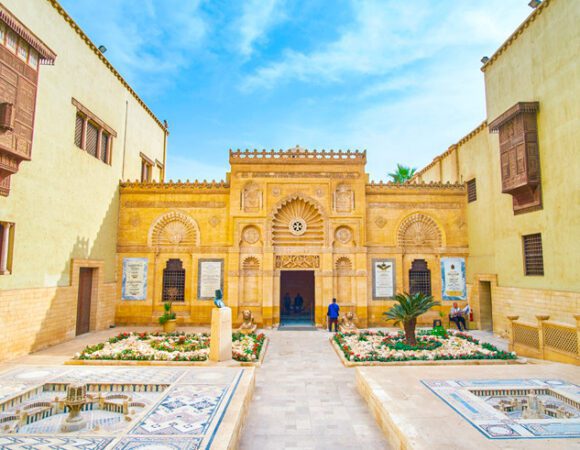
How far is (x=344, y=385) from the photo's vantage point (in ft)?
29.6

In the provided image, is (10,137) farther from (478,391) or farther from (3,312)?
(478,391)

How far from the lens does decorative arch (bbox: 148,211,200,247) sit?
58.4 feet

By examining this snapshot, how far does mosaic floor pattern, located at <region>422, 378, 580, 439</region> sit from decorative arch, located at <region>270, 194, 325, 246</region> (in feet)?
34.0

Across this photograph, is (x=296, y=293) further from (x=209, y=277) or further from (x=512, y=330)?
(x=512, y=330)

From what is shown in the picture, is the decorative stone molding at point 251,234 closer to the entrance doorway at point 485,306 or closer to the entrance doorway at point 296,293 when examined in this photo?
the entrance doorway at point 296,293

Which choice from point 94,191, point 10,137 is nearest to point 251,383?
point 10,137

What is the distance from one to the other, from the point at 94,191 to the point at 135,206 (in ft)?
8.33

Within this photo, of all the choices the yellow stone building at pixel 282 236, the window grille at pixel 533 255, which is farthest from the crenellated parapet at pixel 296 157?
→ the window grille at pixel 533 255

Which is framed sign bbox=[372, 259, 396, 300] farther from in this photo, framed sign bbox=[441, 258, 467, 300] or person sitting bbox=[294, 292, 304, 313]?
person sitting bbox=[294, 292, 304, 313]

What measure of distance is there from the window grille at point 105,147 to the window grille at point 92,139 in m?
0.57

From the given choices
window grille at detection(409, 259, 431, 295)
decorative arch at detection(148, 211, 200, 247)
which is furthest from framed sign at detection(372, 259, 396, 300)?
decorative arch at detection(148, 211, 200, 247)

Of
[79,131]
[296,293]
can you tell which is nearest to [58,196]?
[79,131]

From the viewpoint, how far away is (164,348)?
39.3 ft

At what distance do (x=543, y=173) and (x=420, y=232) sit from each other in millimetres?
6368
